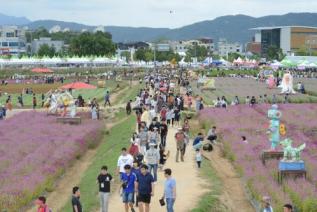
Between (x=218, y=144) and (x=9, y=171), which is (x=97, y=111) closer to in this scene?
(x=218, y=144)

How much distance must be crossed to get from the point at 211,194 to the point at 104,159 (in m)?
9.46

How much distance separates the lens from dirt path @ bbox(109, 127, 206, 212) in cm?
1988

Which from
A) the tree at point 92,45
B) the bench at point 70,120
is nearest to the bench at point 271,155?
the bench at point 70,120

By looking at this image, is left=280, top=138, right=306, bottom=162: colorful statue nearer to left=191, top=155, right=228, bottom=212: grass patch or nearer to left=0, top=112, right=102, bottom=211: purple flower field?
left=191, top=155, right=228, bottom=212: grass patch

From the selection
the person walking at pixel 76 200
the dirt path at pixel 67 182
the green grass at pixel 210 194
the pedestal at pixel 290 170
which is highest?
the person walking at pixel 76 200

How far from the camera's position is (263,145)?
29.5 metres

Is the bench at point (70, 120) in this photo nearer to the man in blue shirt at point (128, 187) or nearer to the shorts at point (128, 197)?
the man in blue shirt at point (128, 187)

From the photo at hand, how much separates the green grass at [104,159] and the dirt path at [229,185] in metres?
4.26

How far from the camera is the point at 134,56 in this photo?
19788cm

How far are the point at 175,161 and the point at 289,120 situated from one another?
46.1 ft

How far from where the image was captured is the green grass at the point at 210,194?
19650mm

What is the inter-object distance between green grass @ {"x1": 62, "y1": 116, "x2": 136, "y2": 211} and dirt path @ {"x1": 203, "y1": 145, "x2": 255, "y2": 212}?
4263 millimetres

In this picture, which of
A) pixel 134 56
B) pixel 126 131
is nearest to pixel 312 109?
pixel 126 131

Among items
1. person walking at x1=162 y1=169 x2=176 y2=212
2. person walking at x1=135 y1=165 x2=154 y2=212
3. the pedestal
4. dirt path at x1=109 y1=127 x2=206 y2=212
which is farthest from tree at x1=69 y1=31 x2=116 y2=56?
person walking at x1=162 y1=169 x2=176 y2=212
